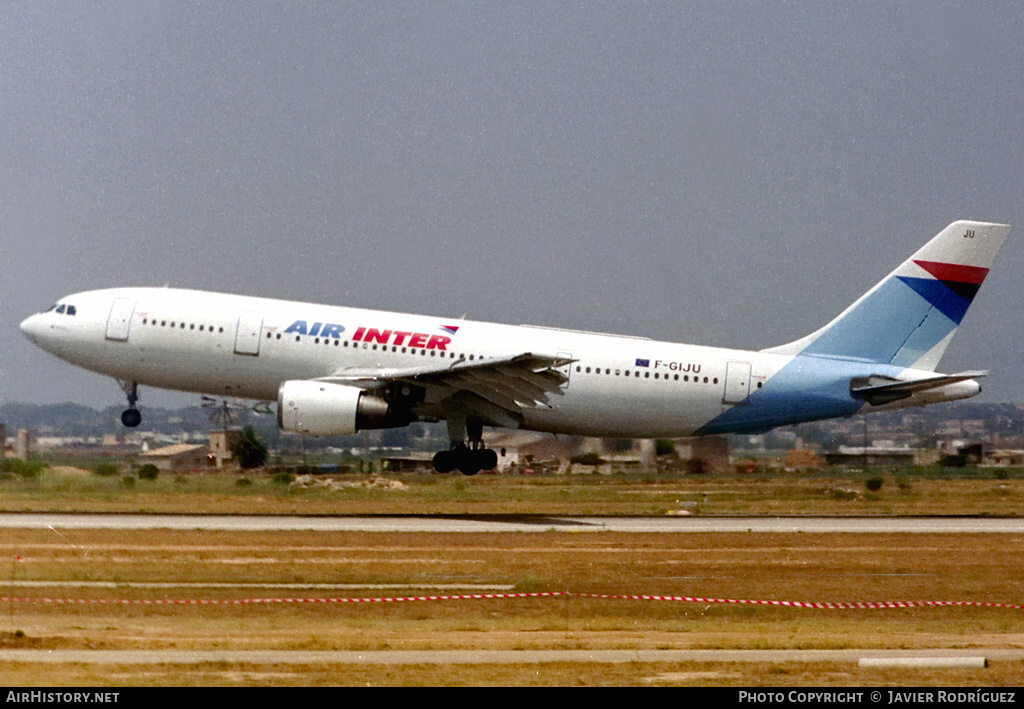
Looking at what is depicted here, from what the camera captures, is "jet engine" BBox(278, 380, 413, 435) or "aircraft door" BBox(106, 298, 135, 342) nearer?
"jet engine" BBox(278, 380, 413, 435)

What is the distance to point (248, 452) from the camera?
46.1m

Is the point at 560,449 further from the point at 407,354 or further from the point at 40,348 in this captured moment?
the point at 40,348

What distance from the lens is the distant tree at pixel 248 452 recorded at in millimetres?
45625

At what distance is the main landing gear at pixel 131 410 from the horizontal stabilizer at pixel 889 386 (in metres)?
19.5

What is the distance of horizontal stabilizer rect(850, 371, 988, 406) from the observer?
34781 millimetres

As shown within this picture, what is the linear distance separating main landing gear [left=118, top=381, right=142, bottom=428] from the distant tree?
757 centimetres

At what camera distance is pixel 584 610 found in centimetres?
1883

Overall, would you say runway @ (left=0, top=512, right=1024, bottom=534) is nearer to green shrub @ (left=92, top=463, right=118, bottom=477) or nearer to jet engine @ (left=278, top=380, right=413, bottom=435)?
jet engine @ (left=278, top=380, right=413, bottom=435)

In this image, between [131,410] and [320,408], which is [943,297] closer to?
[320,408]

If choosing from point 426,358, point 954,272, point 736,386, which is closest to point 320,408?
point 426,358

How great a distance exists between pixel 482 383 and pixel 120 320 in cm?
962

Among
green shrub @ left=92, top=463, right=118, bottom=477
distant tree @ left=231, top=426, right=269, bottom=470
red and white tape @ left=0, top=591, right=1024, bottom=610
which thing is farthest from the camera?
distant tree @ left=231, top=426, right=269, bottom=470

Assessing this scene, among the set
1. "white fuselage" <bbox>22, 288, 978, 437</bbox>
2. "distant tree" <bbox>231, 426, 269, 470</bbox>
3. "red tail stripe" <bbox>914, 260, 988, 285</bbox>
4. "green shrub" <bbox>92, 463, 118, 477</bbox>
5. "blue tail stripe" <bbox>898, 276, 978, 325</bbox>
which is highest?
"red tail stripe" <bbox>914, 260, 988, 285</bbox>

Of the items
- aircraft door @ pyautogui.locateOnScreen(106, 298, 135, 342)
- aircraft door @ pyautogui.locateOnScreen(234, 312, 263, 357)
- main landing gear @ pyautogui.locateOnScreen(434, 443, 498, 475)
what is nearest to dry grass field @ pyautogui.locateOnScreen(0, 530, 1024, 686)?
main landing gear @ pyautogui.locateOnScreen(434, 443, 498, 475)
